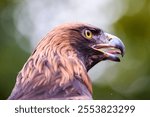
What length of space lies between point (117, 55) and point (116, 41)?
5 cm

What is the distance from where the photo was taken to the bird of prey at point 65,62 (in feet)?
5.50

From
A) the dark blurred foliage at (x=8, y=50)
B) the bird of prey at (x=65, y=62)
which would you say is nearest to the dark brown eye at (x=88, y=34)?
the bird of prey at (x=65, y=62)

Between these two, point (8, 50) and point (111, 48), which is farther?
point (8, 50)

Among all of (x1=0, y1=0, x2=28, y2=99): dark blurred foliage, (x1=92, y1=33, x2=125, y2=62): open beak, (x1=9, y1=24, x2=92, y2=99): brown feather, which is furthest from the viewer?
(x1=0, y1=0, x2=28, y2=99): dark blurred foliage

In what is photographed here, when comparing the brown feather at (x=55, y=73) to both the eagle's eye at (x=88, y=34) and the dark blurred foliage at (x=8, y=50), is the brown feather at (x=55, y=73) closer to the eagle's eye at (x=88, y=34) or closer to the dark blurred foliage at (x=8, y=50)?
→ the eagle's eye at (x=88, y=34)

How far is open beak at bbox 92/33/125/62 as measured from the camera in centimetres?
178

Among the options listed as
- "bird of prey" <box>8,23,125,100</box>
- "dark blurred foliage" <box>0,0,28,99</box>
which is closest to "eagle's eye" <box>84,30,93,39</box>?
"bird of prey" <box>8,23,125,100</box>

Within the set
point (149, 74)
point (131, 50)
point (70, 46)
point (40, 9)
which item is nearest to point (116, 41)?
point (70, 46)

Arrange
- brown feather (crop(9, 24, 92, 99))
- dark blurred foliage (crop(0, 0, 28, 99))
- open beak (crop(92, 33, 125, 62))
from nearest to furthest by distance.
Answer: brown feather (crop(9, 24, 92, 99)) → open beak (crop(92, 33, 125, 62)) → dark blurred foliage (crop(0, 0, 28, 99))

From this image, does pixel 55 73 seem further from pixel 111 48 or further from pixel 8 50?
pixel 8 50

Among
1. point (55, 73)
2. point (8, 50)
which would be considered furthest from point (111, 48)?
point (8, 50)

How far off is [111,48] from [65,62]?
0.19 metres

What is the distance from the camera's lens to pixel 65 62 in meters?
1.72

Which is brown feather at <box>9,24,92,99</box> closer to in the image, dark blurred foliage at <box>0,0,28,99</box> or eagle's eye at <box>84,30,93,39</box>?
eagle's eye at <box>84,30,93,39</box>
